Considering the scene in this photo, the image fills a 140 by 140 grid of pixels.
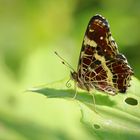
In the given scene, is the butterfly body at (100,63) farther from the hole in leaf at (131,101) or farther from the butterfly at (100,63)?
the hole in leaf at (131,101)

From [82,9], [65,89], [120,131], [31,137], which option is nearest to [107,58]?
[65,89]

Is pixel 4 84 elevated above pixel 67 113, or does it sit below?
above

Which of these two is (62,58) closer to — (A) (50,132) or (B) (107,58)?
(B) (107,58)

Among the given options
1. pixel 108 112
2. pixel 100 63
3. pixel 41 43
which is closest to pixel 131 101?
→ pixel 108 112

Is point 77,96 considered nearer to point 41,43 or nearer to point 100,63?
point 100,63

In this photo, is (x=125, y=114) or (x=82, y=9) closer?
(x=125, y=114)

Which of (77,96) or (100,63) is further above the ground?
(100,63)

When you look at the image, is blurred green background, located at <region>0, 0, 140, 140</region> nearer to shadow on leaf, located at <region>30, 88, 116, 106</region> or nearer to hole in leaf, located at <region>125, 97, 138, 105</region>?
shadow on leaf, located at <region>30, 88, 116, 106</region>
